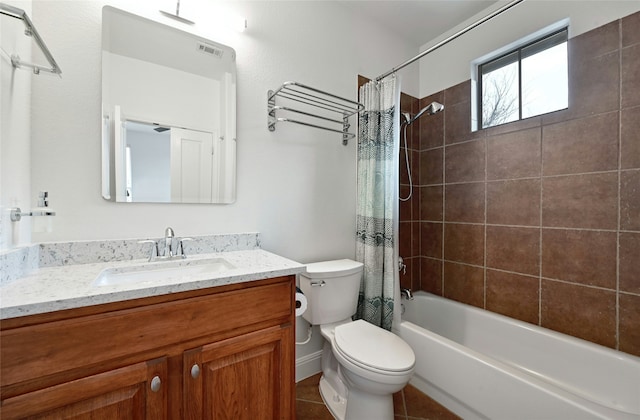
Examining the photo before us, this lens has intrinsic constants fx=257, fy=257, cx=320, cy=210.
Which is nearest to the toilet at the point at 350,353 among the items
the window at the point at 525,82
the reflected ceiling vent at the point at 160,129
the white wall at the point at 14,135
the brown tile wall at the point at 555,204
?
the brown tile wall at the point at 555,204

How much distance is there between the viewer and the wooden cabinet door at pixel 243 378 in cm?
88

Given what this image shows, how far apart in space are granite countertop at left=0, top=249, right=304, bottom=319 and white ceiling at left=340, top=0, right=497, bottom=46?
6.51ft

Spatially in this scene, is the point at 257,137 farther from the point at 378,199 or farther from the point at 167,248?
the point at 378,199

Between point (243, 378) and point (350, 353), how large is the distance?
1.71 ft

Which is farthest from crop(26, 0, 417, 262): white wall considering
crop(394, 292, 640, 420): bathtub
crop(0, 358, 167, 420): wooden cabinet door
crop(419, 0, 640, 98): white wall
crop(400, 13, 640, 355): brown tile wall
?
crop(394, 292, 640, 420): bathtub

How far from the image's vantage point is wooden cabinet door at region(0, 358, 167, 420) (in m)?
0.67

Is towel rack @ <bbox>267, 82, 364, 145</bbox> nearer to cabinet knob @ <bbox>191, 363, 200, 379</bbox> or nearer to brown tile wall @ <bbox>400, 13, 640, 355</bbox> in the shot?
brown tile wall @ <bbox>400, 13, 640, 355</bbox>

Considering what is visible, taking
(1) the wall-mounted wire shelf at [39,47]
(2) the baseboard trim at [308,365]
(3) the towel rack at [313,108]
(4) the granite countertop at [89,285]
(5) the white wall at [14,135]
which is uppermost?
(3) the towel rack at [313,108]

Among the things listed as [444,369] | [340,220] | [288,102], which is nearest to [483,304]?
[444,369]

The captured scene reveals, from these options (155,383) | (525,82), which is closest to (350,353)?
(155,383)

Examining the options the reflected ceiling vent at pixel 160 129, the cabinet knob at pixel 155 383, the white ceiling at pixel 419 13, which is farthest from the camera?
the white ceiling at pixel 419 13

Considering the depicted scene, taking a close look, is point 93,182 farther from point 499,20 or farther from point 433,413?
point 499,20

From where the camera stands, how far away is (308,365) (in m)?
1.75

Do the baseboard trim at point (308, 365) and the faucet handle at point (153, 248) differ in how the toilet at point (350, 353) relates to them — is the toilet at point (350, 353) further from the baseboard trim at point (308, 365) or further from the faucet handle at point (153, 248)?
the faucet handle at point (153, 248)
